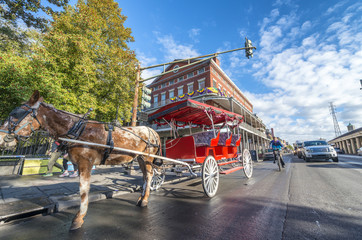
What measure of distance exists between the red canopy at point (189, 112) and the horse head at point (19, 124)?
3125mm

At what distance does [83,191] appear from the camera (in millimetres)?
2652

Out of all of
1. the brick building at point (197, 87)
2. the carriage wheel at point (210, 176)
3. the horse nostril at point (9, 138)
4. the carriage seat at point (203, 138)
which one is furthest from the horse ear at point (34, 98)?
the brick building at point (197, 87)

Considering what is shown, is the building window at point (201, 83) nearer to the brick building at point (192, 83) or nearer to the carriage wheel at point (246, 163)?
the brick building at point (192, 83)

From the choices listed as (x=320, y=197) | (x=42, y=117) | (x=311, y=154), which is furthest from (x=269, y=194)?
(x=311, y=154)

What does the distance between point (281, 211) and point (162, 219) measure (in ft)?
7.53

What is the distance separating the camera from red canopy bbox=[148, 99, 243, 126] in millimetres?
4656

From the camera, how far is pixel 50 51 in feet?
30.0

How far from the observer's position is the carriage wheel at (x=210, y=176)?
158 inches

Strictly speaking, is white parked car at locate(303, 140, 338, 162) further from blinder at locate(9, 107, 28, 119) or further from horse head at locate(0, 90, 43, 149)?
blinder at locate(9, 107, 28, 119)

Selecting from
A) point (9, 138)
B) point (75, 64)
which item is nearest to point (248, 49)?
point (9, 138)

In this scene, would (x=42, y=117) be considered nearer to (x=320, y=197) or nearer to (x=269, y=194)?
(x=269, y=194)

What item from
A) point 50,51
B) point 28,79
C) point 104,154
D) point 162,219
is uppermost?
point 50,51

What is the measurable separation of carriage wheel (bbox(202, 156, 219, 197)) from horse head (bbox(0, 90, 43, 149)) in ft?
12.0

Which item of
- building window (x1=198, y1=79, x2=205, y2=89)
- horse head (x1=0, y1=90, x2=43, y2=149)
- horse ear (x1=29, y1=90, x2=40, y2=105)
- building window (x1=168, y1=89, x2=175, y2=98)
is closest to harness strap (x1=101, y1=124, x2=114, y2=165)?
horse head (x1=0, y1=90, x2=43, y2=149)
